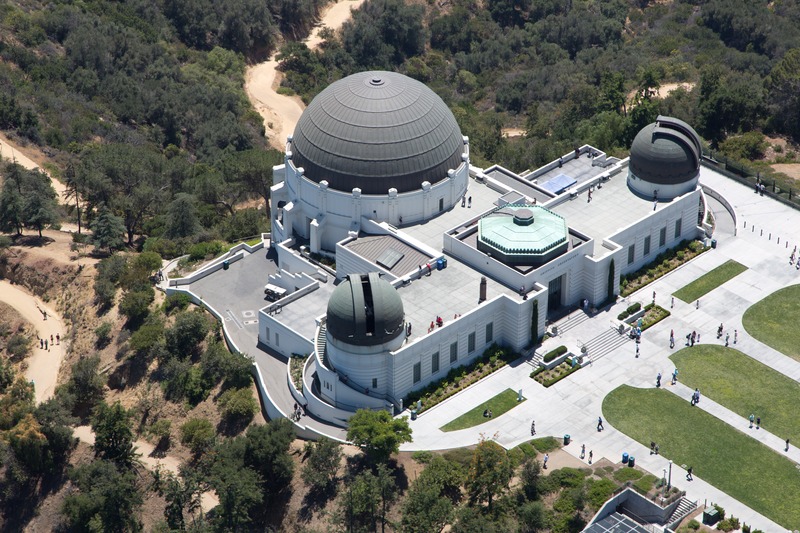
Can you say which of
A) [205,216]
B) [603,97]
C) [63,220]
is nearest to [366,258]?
[205,216]

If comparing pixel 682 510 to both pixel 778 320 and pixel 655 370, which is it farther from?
pixel 778 320

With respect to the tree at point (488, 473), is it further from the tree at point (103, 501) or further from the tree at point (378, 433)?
the tree at point (103, 501)

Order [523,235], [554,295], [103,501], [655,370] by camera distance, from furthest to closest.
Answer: [554,295] → [523,235] → [655,370] → [103,501]

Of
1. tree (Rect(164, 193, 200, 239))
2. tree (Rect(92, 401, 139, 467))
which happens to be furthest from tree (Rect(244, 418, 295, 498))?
tree (Rect(164, 193, 200, 239))

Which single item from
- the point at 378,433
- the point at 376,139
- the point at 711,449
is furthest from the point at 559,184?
the point at 378,433

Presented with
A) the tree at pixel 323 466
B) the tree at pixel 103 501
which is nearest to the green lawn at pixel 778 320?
the tree at pixel 323 466
